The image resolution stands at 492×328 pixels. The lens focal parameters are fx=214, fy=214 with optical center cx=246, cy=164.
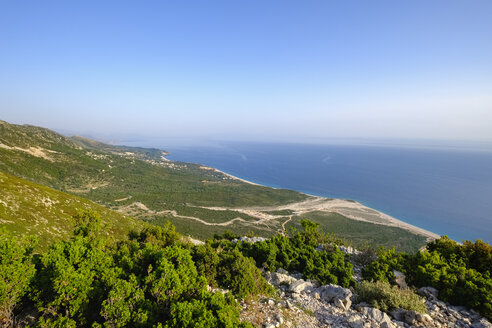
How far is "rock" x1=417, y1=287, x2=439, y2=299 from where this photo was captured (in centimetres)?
1469

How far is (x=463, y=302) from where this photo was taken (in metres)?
13.8

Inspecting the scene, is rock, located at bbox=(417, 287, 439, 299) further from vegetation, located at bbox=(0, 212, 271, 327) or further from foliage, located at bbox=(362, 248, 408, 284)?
vegetation, located at bbox=(0, 212, 271, 327)

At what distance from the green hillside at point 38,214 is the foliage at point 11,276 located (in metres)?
20.3

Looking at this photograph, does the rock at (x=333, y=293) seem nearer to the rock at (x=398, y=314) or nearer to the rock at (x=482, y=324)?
the rock at (x=398, y=314)

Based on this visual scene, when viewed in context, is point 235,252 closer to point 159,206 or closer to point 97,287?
point 97,287

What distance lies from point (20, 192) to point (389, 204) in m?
146

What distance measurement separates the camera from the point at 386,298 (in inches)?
497

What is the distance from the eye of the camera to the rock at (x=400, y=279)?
55.4ft

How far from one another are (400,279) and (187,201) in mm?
88911

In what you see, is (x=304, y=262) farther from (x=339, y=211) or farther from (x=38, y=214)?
(x=339, y=211)

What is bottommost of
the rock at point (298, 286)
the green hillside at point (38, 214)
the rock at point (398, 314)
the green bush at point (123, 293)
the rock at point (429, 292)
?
the green hillside at point (38, 214)

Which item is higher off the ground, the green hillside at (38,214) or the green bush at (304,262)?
the green bush at (304,262)

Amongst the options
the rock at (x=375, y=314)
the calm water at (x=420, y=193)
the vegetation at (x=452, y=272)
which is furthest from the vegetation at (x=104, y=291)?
the calm water at (x=420, y=193)

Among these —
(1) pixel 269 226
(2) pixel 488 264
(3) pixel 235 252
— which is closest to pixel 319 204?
(1) pixel 269 226
